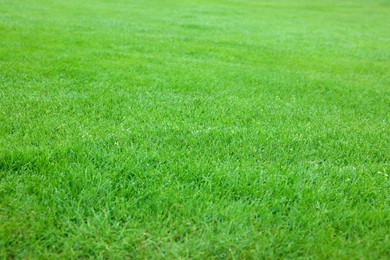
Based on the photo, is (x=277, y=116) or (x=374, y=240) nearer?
(x=374, y=240)

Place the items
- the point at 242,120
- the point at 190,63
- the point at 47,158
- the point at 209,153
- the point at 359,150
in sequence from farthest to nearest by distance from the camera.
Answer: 1. the point at 190,63
2. the point at 242,120
3. the point at 359,150
4. the point at 209,153
5. the point at 47,158

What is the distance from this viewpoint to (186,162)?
2.67 meters

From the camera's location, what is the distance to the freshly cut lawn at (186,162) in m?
1.97

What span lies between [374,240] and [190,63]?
4.92m

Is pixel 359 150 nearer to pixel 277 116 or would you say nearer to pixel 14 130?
pixel 277 116

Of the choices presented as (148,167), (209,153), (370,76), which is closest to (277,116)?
(209,153)

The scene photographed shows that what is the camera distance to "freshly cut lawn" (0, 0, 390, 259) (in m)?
1.97

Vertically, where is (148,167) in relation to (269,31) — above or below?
below

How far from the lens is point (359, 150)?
3111 mm

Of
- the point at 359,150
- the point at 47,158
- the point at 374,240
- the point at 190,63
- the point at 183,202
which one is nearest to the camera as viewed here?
the point at 374,240

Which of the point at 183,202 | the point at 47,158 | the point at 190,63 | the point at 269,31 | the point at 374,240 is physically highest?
the point at 269,31

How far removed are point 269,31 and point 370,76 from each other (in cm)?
634

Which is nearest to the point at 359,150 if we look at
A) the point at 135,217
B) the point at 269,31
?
the point at 135,217

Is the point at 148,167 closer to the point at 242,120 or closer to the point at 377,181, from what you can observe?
the point at 242,120
